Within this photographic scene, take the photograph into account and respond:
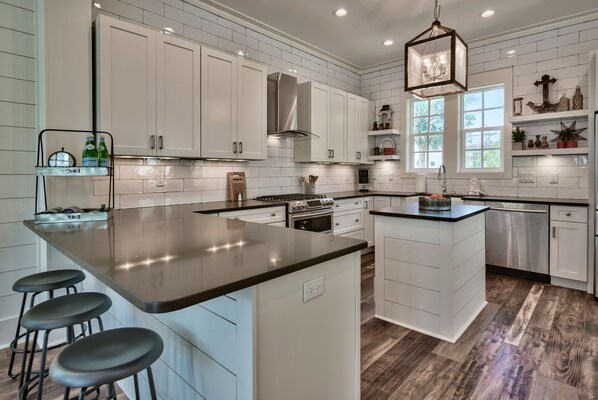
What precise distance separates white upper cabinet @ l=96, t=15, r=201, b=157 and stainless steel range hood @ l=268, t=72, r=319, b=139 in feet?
3.46

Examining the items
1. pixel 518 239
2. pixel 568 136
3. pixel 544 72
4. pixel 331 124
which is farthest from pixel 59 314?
pixel 544 72

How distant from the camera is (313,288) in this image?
1.28 metres

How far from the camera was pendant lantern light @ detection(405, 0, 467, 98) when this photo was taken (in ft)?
8.40

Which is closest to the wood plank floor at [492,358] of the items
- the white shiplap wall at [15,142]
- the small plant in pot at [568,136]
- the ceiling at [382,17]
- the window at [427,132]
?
the white shiplap wall at [15,142]

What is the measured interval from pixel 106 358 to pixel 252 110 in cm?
297

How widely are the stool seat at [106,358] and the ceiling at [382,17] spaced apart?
135 inches

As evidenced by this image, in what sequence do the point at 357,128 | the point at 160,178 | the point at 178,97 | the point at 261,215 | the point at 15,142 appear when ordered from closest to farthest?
1. the point at 15,142
2. the point at 178,97
3. the point at 160,178
4. the point at 261,215
5. the point at 357,128

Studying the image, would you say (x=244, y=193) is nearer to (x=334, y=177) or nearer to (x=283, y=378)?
(x=334, y=177)

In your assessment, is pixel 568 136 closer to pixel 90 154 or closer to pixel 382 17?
pixel 382 17

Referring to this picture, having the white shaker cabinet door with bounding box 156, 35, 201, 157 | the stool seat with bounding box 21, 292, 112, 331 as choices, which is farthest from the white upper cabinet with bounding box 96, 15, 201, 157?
the stool seat with bounding box 21, 292, 112, 331

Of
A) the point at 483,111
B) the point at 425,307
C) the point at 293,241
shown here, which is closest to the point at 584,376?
the point at 425,307

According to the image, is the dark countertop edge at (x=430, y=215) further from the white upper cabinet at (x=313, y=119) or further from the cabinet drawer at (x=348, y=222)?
the white upper cabinet at (x=313, y=119)

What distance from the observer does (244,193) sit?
3.95m

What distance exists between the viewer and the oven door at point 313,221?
149 inches
